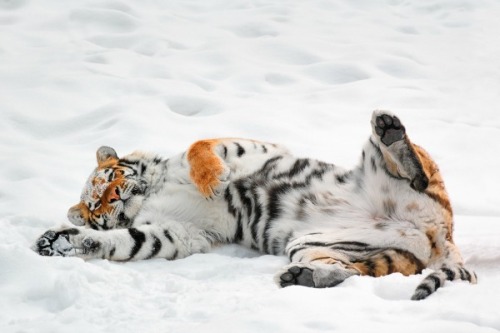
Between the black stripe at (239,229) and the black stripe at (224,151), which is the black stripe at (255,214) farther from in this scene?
the black stripe at (224,151)

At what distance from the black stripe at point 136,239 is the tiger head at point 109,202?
24 centimetres

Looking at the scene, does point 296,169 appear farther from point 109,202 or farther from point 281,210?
point 109,202

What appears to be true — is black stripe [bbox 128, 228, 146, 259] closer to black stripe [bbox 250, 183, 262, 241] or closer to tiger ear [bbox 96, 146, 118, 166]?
black stripe [bbox 250, 183, 262, 241]

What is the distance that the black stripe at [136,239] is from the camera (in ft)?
12.2

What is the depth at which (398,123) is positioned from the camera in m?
3.42

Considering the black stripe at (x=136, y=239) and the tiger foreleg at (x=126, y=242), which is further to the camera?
the black stripe at (x=136, y=239)

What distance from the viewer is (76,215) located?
401cm

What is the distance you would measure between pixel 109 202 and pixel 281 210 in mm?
852

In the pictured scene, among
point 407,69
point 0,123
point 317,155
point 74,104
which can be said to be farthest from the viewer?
point 407,69

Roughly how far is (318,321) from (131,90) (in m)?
4.37

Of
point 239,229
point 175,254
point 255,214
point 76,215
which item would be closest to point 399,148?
point 255,214

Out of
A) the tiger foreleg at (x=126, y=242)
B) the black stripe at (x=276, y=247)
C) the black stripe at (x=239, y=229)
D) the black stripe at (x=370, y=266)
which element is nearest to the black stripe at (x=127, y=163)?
the tiger foreleg at (x=126, y=242)

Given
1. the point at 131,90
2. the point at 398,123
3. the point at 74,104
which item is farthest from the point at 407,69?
the point at 398,123

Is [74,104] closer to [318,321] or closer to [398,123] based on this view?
[398,123]
